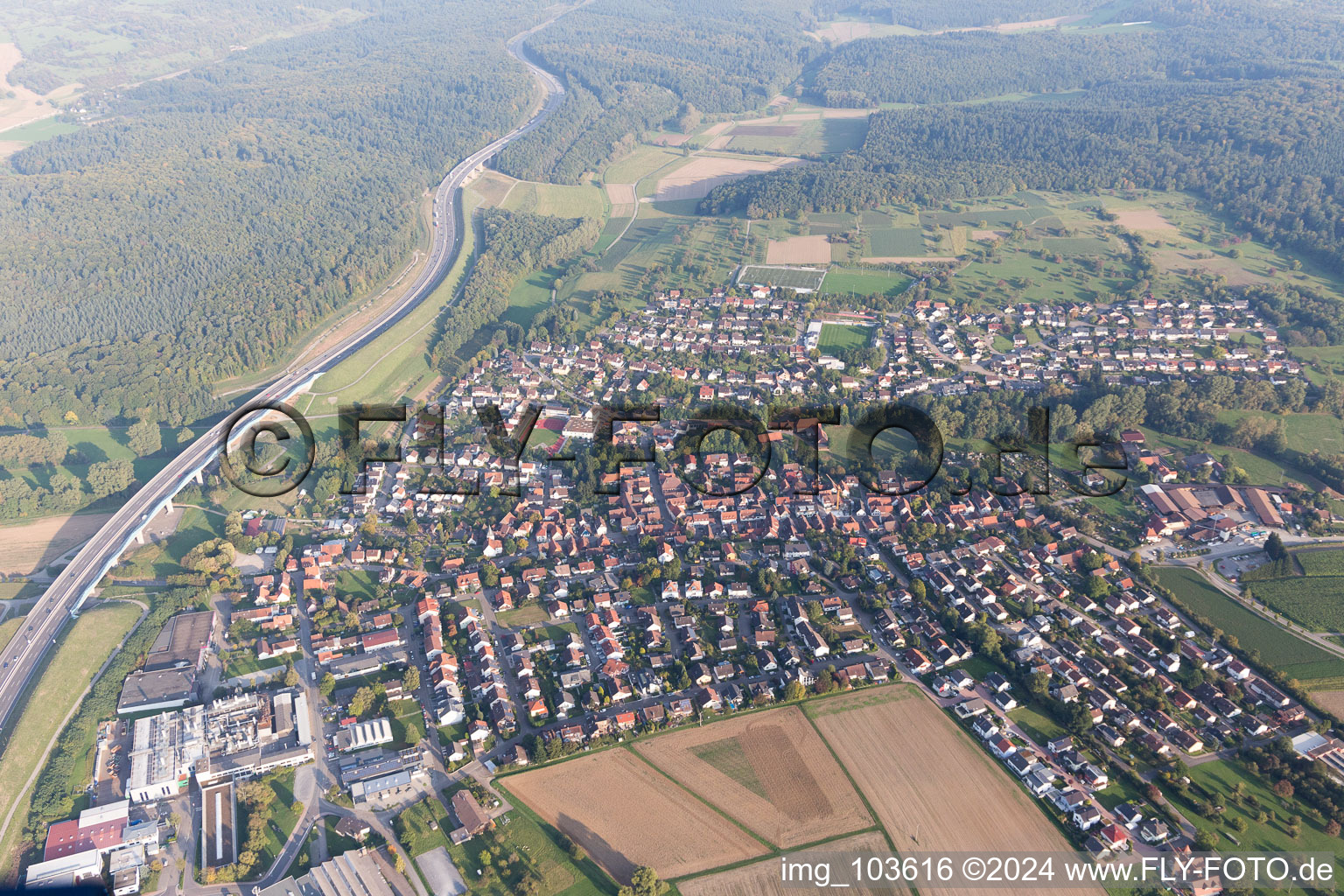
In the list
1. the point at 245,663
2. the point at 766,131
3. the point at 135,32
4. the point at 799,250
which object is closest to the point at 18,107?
the point at 135,32

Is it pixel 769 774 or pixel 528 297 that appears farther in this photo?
pixel 528 297

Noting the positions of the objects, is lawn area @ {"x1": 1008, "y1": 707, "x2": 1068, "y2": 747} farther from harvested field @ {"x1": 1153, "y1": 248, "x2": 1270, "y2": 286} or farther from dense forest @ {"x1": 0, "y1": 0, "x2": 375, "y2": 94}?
dense forest @ {"x1": 0, "y1": 0, "x2": 375, "y2": 94}

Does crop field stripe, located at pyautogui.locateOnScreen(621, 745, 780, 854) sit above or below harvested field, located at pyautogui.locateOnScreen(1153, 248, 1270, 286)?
below

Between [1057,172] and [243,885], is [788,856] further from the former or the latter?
[1057,172]

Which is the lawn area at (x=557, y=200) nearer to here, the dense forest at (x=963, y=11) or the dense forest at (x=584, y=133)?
the dense forest at (x=584, y=133)

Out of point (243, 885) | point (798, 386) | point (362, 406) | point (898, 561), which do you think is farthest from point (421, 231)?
point (243, 885)

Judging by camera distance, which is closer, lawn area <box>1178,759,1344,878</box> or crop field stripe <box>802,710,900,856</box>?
lawn area <box>1178,759,1344,878</box>

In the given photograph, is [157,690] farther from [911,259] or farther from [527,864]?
[911,259]

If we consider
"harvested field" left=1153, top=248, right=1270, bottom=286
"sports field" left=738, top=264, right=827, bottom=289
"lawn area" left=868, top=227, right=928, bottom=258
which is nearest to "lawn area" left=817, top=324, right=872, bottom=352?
"sports field" left=738, top=264, right=827, bottom=289
